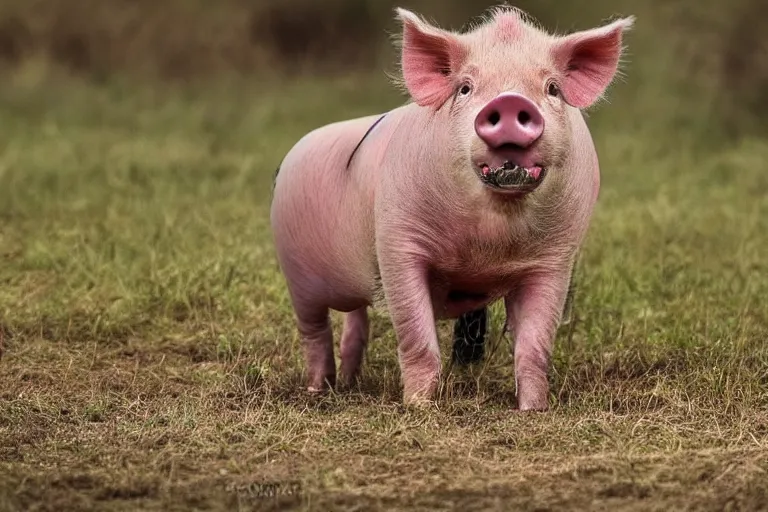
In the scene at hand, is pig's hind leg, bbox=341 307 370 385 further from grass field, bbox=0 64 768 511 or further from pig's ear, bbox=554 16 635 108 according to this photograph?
pig's ear, bbox=554 16 635 108

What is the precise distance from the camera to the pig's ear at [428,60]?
5215mm

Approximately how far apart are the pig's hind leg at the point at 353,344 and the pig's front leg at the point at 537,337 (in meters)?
1.10

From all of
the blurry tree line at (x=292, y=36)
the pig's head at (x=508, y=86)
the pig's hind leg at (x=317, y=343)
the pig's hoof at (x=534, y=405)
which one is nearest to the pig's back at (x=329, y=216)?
the pig's hind leg at (x=317, y=343)

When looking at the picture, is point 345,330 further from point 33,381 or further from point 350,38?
point 350,38

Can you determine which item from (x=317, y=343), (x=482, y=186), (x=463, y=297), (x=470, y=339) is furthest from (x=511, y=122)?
(x=317, y=343)

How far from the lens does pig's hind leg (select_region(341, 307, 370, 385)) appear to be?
630 centimetres

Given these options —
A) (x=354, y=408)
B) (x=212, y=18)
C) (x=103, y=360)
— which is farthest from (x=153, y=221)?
(x=212, y=18)

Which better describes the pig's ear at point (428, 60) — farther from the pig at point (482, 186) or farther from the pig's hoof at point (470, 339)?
the pig's hoof at point (470, 339)

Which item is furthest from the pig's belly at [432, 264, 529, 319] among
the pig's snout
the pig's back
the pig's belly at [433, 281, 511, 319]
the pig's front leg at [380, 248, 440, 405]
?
the pig's snout

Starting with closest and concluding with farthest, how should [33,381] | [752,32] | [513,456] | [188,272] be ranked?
1. [513,456]
2. [33,381]
3. [188,272]
4. [752,32]

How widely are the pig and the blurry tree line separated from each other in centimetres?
890

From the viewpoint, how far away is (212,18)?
16547 mm

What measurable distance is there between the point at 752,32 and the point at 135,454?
33.6 feet

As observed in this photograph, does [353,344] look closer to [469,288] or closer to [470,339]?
[470,339]
